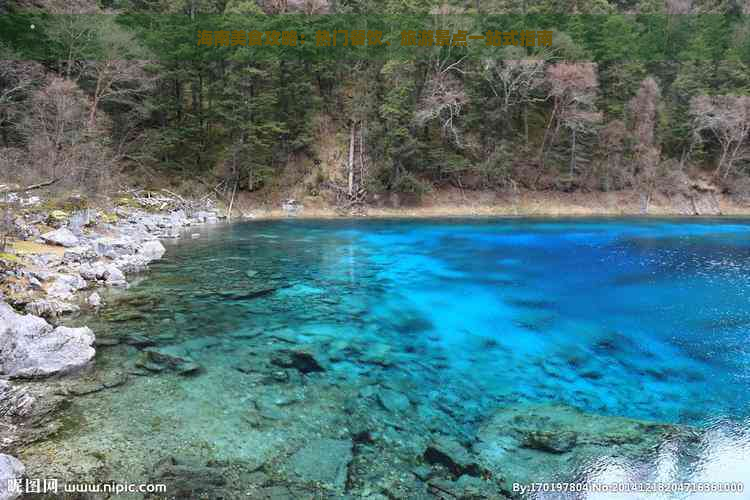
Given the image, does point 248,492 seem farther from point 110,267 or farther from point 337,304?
point 110,267

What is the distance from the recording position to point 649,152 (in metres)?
31.1

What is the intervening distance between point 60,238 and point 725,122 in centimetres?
4005

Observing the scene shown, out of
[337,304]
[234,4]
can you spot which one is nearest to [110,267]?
[337,304]

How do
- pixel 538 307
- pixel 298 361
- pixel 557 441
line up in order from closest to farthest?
pixel 557 441, pixel 298 361, pixel 538 307

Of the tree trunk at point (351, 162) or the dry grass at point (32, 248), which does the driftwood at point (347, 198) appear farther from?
the dry grass at point (32, 248)

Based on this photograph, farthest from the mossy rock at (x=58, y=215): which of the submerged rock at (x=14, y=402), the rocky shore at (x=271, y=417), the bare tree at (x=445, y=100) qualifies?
the bare tree at (x=445, y=100)

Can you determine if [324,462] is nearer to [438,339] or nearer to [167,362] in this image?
[167,362]

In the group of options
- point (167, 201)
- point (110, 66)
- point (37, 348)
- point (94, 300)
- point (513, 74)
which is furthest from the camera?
point (513, 74)

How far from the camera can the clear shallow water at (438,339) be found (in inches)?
171

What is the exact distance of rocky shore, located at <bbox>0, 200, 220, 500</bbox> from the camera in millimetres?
4152

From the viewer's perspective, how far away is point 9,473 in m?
3.13

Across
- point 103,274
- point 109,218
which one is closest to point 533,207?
point 109,218

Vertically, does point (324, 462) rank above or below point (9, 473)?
below

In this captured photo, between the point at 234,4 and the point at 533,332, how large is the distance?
3128 cm
